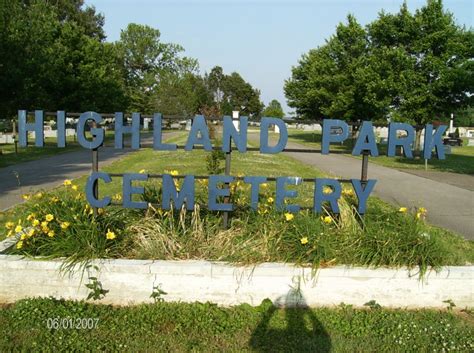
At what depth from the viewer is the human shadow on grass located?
136 inches

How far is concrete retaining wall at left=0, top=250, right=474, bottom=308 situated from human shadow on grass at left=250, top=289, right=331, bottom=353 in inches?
1.2

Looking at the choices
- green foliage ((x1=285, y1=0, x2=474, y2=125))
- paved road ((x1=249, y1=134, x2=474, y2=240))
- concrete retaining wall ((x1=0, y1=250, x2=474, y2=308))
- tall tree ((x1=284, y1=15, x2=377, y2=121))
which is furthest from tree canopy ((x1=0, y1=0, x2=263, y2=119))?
green foliage ((x1=285, y1=0, x2=474, y2=125))

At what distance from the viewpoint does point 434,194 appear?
11.4 meters

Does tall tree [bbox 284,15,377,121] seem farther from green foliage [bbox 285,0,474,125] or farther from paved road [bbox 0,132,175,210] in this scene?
paved road [bbox 0,132,175,210]

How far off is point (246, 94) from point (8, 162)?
275 ft

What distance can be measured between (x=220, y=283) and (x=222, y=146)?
158 cm

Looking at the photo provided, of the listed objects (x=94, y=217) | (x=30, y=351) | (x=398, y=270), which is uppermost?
(x=94, y=217)

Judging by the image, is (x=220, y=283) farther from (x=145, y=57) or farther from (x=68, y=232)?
(x=145, y=57)

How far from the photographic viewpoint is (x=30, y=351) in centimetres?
329

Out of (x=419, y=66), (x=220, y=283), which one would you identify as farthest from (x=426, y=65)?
(x=220, y=283)

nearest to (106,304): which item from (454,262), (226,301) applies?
(226,301)

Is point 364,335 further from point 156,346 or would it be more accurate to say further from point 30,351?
point 30,351

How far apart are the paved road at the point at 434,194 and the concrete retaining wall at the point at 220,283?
3.31 m

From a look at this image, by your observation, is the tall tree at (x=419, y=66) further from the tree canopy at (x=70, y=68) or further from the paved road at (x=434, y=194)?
the tree canopy at (x=70, y=68)
